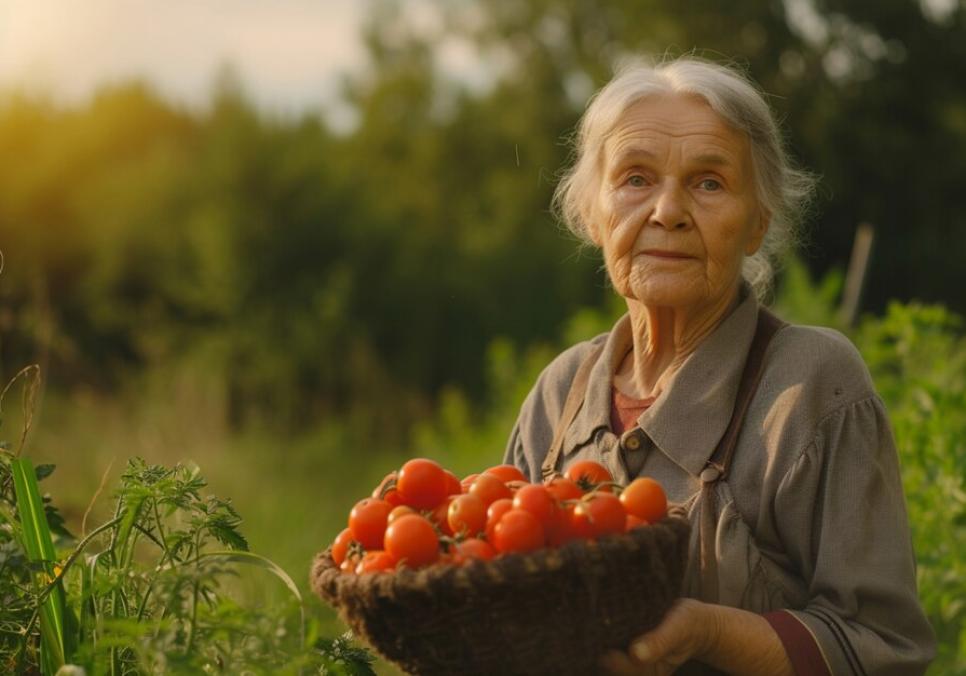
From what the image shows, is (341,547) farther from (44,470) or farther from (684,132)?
(684,132)

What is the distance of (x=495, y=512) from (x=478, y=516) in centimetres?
7

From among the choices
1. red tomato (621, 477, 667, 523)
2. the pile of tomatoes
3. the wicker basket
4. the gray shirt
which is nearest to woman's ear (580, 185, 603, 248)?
the gray shirt

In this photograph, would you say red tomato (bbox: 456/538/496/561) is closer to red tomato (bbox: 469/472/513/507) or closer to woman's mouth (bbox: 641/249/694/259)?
red tomato (bbox: 469/472/513/507)

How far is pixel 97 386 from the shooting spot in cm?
1316

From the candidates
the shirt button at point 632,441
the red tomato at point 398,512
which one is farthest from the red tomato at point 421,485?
the shirt button at point 632,441

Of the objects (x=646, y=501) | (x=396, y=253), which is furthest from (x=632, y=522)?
(x=396, y=253)

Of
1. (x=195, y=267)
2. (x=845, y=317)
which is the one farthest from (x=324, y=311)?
(x=845, y=317)

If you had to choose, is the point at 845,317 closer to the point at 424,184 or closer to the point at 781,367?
the point at 781,367

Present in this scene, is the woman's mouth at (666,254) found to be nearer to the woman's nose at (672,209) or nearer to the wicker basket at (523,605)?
the woman's nose at (672,209)

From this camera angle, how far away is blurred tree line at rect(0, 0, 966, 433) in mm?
15031

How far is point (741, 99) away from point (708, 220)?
26 cm

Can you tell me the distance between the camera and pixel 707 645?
224cm

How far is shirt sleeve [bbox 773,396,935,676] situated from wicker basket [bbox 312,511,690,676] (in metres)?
0.42

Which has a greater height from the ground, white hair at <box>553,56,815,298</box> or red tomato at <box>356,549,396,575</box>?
white hair at <box>553,56,815,298</box>
